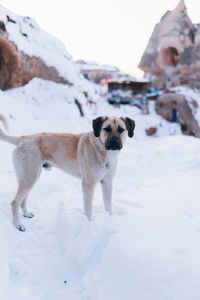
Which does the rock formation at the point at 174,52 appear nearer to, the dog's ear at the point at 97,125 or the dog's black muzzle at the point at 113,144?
the dog's ear at the point at 97,125

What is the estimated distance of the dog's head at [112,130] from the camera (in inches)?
119

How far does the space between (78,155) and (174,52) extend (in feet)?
95.3

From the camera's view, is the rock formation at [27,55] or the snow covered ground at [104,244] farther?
the rock formation at [27,55]

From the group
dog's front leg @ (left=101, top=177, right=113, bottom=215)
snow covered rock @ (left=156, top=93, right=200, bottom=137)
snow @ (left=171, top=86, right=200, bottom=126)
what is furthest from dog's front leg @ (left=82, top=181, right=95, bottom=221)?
snow @ (left=171, top=86, right=200, bottom=126)

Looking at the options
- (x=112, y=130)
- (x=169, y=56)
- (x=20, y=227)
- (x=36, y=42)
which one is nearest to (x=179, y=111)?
(x=169, y=56)

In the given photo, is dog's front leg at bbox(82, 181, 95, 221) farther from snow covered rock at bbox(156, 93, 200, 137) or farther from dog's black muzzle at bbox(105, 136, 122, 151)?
snow covered rock at bbox(156, 93, 200, 137)

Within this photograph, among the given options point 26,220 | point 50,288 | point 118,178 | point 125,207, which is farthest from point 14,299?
point 118,178

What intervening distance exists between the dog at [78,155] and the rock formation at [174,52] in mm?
24404

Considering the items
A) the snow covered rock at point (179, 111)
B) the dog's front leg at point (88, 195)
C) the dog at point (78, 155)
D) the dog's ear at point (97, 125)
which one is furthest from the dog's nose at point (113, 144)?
the snow covered rock at point (179, 111)

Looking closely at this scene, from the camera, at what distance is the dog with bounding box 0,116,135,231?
3139 mm

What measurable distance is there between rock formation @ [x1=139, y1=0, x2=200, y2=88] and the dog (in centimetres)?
2440

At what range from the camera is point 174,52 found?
28234 mm

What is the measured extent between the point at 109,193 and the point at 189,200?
1457 mm

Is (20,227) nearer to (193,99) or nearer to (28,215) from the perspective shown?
(28,215)
